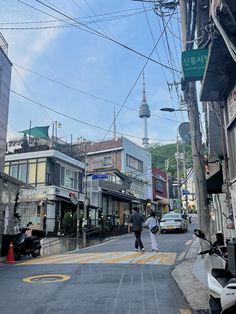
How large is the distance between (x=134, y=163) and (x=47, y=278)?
39404mm

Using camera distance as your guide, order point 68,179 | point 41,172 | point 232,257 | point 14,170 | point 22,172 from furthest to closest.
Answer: point 68,179, point 14,170, point 22,172, point 41,172, point 232,257

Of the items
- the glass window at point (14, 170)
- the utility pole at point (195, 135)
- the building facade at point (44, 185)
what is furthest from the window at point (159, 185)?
the utility pole at point (195, 135)

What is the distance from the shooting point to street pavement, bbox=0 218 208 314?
608cm

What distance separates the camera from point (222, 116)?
8430 millimetres

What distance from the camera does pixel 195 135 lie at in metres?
10.9

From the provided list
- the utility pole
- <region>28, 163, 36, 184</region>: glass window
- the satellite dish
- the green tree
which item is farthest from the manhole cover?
<region>28, 163, 36, 184</region>: glass window

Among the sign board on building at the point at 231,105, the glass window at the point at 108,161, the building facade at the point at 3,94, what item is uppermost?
the glass window at the point at 108,161

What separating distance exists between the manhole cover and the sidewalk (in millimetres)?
2700

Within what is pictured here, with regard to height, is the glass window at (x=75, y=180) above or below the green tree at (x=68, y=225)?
above

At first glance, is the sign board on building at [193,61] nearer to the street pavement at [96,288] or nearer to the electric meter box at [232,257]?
the street pavement at [96,288]

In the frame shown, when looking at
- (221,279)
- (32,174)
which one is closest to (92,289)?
(221,279)

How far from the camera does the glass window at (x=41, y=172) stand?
2708 cm

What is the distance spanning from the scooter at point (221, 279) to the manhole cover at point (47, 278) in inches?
182

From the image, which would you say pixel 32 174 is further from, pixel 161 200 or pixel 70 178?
pixel 161 200
